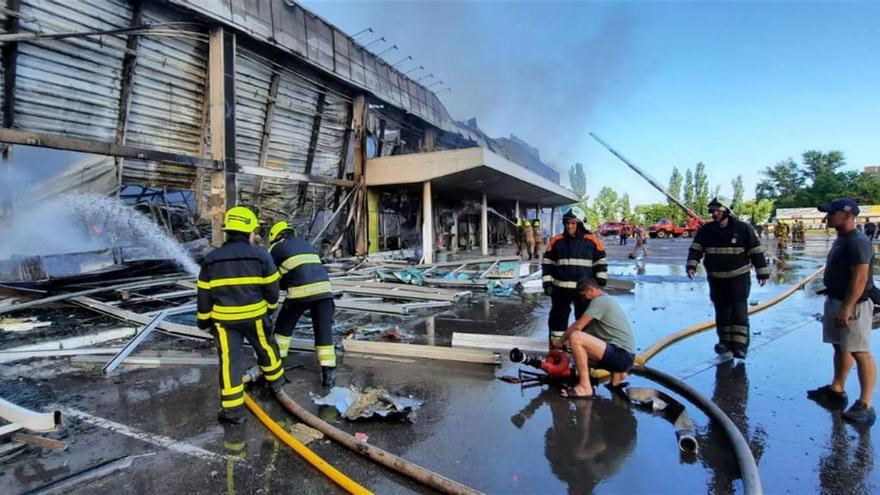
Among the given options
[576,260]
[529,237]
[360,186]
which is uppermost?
[360,186]

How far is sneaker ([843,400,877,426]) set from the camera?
→ 313cm

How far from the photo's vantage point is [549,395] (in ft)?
12.4

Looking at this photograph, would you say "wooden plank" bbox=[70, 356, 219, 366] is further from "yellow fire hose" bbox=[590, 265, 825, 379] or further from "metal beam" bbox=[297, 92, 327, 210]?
"metal beam" bbox=[297, 92, 327, 210]

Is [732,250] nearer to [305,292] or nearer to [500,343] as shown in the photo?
[500,343]

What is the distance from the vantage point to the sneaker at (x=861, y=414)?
3125 millimetres

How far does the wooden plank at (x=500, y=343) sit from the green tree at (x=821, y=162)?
8474cm

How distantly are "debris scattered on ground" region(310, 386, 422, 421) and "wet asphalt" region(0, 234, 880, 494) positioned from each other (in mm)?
70

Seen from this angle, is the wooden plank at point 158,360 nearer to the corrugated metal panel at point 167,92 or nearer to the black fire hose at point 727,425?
the black fire hose at point 727,425

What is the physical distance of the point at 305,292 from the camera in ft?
13.2

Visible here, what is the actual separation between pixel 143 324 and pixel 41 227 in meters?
5.74

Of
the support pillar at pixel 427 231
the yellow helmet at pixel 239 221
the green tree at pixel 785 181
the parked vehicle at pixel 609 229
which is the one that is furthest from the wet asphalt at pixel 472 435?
the green tree at pixel 785 181

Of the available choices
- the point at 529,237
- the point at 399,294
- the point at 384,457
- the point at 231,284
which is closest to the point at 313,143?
the point at 399,294

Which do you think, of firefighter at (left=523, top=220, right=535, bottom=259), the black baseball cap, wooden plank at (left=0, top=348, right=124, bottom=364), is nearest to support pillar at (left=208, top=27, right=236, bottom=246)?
wooden plank at (left=0, top=348, right=124, bottom=364)

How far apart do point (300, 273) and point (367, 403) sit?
1383 millimetres
